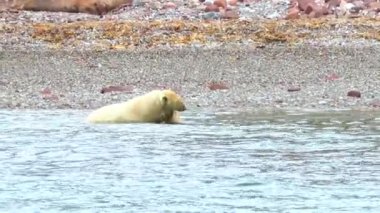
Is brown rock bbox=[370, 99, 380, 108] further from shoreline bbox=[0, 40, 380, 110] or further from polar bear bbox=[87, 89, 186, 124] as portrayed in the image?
polar bear bbox=[87, 89, 186, 124]

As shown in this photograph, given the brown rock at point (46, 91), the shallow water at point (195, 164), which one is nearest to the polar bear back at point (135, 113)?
the shallow water at point (195, 164)

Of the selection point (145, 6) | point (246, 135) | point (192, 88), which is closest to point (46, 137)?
point (246, 135)

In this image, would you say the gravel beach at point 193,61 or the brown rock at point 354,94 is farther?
the gravel beach at point 193,61

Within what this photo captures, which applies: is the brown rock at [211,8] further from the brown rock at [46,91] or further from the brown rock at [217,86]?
the brown rock at [46,91]

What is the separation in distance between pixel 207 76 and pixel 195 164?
814cm

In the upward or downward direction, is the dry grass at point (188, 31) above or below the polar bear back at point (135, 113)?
above

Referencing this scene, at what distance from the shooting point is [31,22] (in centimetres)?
2597

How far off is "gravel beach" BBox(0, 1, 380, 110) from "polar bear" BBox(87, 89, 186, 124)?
2.23m

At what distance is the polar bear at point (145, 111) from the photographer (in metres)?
14.9

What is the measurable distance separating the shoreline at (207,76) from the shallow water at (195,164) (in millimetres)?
1738

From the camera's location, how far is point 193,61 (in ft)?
70.7

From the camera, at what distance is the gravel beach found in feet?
59.6

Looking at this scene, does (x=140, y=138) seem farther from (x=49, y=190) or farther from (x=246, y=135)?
(x=49, y=190)

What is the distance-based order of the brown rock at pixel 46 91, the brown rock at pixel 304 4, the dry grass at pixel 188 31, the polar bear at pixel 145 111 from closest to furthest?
the polar bear at pixel 145 111
the brown rock at pixel 46 91
the dry grass at pixel 188 31
the brown rock at pixel 304 4
